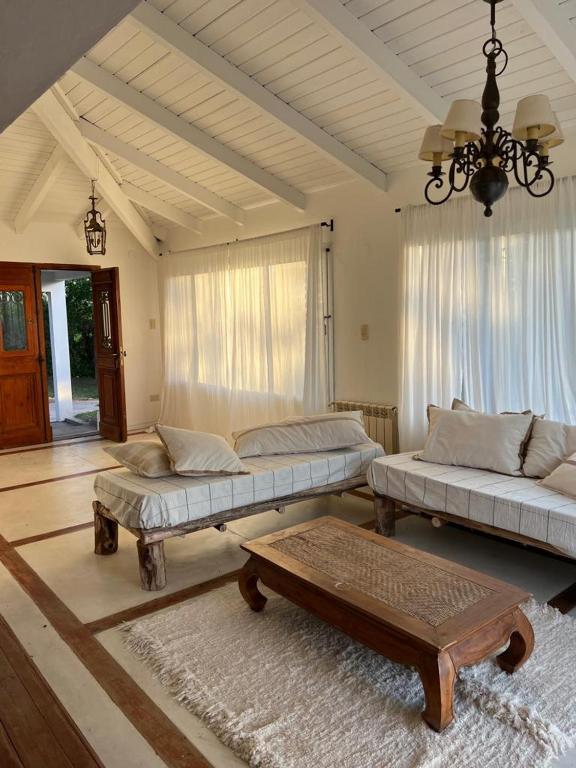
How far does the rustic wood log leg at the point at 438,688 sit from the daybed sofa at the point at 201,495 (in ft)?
5.25

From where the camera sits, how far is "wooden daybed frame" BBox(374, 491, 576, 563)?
2.96 meters

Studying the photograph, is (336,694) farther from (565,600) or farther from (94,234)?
(94,234)

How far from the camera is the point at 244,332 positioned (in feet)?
20.5

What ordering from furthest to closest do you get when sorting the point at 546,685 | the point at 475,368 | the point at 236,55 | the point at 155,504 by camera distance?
the point at 475,368 → the point at 236,55 → the point at 155,504 → the point at 546,685

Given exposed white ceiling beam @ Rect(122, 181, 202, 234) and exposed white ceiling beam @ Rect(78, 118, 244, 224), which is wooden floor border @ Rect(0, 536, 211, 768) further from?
exposed white ceiling beam @ Rect(122, 181, 202, 234)

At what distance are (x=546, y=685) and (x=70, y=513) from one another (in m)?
3.40

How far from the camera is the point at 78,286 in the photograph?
12695 millimetres

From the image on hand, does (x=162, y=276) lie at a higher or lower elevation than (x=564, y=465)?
higher

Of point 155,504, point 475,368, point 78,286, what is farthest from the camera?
point 78,286

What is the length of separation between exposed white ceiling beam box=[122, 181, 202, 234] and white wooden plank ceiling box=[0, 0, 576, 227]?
705 mm

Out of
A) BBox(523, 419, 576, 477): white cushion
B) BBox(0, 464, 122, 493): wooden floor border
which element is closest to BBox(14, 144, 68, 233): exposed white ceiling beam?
BBox(0, 464, 122, 493): wooden floor border

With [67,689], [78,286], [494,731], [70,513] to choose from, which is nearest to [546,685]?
[494,731]

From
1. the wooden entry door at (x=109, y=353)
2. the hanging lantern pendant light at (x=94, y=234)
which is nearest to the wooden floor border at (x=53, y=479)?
the wooden entry door at (x=109, y=353)

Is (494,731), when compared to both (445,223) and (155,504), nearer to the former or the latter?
(155,504)
